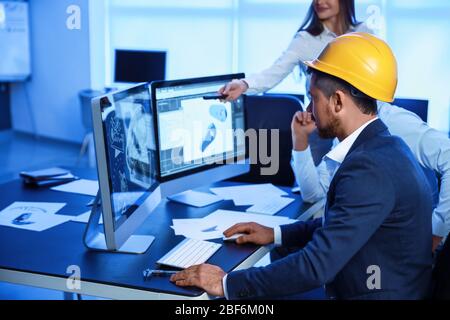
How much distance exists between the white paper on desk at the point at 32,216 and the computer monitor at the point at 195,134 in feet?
1.29

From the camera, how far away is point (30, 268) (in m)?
1.53

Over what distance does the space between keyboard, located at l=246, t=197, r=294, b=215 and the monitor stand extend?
1.71ft

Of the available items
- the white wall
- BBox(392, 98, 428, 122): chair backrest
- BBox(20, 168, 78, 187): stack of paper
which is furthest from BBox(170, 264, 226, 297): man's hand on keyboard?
the white wall

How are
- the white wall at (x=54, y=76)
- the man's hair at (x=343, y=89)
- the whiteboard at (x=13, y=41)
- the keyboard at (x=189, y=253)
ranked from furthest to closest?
1. the whiteboard at (x=13, y=41)
2. the white wall at (x=54, y=76)
3. the keyboard at (x=189, y=253)
4. the man's hair at (x=343, y=89)

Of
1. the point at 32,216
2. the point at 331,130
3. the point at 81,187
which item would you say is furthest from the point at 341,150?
the point at 81,187

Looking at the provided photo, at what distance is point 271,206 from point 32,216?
868mm

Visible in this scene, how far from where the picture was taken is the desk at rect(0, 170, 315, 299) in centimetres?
145

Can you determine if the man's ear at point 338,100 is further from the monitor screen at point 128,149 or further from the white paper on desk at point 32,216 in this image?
the white paper on desk at point 32,216

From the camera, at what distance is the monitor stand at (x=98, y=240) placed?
5.41 feet

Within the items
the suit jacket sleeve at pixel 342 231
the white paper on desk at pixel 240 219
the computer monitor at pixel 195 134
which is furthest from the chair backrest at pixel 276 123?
the suit jacket sleeve at pixel 342 231

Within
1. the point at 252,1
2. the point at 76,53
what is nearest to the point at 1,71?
the point at 76,53
